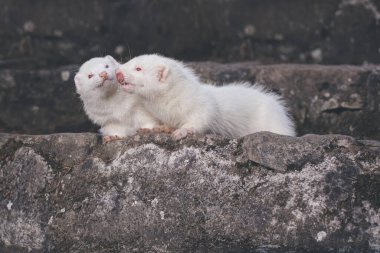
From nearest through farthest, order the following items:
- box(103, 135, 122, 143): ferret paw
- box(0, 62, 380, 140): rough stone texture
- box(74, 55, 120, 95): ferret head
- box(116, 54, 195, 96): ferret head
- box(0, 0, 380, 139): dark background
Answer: box(103, 135, 122, 143): ferret paw → box(116, 54, 195, 96): ferret head → box(74, 55, 120, 95): ferret head → box(0, 62, 380, 140): rough stone texture → box(0, 0, 380, 139): dark background

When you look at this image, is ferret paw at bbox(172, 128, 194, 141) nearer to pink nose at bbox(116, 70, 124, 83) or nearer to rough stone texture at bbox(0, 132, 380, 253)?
rough stone texture at bbox(0, 132, 380, 253)

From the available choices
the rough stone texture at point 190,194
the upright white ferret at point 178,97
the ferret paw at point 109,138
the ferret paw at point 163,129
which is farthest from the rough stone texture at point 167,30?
the rough stone texture at point 190,194

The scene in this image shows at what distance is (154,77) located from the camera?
6527mm

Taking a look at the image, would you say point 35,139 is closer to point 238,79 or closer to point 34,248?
point 34,248

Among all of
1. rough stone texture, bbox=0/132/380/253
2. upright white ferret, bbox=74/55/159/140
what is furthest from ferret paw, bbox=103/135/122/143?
upright white ferret, bbox=74/55/159/140

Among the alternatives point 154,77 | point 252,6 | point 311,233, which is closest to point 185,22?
point 252,6

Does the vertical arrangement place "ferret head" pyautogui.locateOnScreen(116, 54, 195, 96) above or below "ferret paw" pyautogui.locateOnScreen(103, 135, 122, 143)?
above

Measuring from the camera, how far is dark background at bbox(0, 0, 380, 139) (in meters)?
8.40

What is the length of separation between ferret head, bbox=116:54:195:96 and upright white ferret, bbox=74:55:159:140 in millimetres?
149

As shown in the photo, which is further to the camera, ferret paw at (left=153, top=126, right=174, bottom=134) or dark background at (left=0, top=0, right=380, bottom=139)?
dark background at (left=0, top=0, right=380, bottom=139)

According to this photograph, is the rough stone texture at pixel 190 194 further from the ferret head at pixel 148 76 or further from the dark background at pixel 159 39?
the dark background at pixel 159 39

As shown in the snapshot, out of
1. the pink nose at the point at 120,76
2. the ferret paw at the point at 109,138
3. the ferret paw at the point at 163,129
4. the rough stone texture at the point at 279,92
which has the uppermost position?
the pink nose at the point at 120,76

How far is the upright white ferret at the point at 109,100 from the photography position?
6656 millimetres

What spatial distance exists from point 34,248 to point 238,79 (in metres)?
2.91
